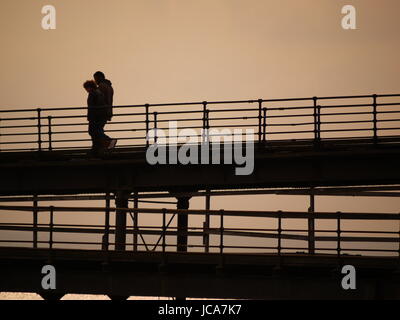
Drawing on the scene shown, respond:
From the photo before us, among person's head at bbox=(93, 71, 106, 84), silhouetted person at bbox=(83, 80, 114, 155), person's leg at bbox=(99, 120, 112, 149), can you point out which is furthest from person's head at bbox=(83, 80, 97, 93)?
person's leg at bbox=(99, 120, 112, 149)

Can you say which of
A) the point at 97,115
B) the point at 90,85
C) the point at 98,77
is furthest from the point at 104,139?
the point at 98,77

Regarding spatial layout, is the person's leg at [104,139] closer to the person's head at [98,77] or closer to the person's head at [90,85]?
the person's head at [90,85]

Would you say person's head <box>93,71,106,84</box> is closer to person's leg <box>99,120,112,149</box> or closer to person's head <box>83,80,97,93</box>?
person's head <box>83,80,97,93</box>

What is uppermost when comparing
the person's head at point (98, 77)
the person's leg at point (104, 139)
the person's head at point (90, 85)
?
the person's head at point (98, 77)

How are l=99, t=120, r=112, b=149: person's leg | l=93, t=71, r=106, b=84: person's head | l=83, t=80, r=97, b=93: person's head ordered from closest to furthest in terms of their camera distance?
l=83, t=80, r=97, b=93: person's head < l=93, t=71, r=106, b=84: person's head < l=99, t=120, r=112, b=149: person's leg

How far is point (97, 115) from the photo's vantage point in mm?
24250

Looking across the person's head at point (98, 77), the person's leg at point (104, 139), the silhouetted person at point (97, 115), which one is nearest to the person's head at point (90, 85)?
the silhouetted person at point (97, 115)

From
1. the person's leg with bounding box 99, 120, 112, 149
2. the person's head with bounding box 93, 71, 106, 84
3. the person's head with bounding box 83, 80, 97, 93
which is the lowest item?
the person's leg with bounding box 99, 120, 112, 149

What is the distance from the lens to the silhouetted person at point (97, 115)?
24203 mm

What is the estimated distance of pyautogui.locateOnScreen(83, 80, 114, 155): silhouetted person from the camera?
24203mm

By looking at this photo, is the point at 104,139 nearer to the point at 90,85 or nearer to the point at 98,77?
the point at 90,85

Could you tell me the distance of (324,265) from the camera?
17953 mm
